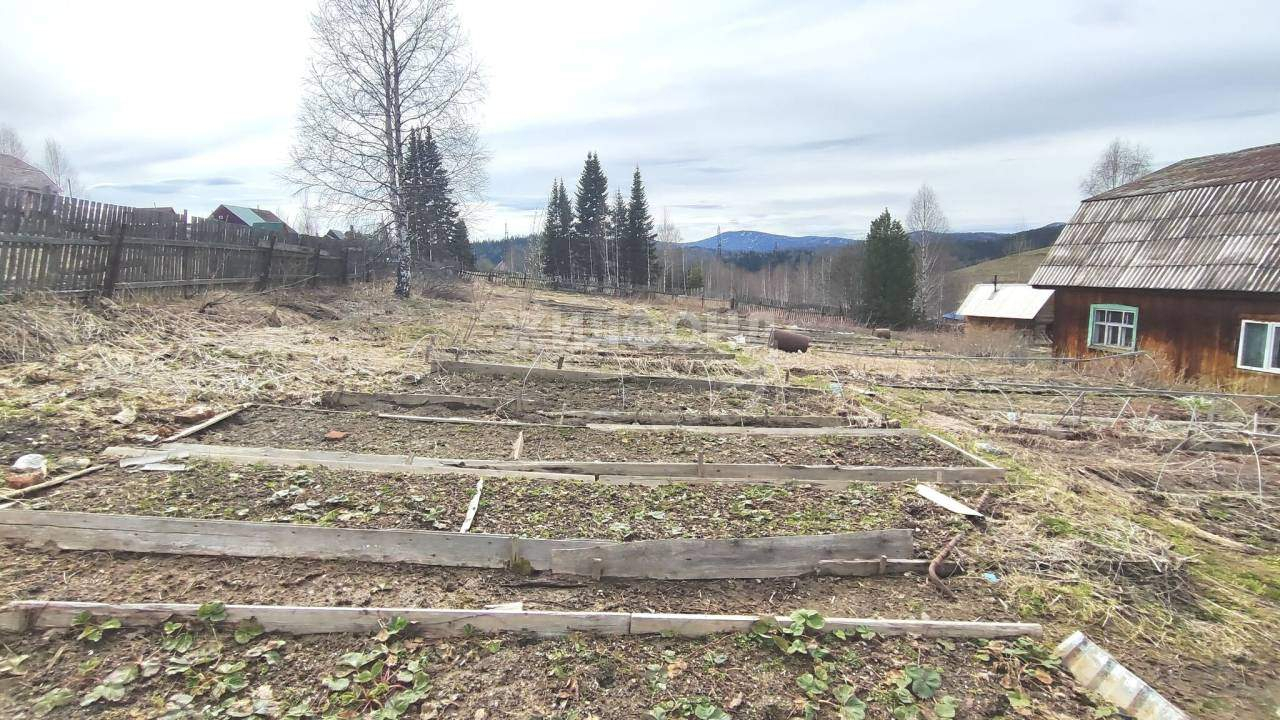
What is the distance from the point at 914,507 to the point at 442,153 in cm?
1759

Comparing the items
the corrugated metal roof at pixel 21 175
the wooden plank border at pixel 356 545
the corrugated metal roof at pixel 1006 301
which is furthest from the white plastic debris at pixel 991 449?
the corrugated metal roof at pixel 21 175

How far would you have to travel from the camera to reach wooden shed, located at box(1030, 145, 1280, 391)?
38.0 ft

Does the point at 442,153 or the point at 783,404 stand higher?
the point at 442,153

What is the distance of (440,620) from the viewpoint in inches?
110

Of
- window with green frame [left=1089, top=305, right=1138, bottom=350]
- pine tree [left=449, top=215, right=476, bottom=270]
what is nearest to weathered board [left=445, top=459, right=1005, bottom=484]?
window with green frame [left=1089, top=305, right=1138, bottom=350]

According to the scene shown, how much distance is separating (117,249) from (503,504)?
360 inches

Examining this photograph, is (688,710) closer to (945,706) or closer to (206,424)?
(945,706)

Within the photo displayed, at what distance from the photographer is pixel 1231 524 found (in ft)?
15.6

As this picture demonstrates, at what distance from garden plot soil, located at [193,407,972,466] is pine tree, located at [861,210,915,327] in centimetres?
3242

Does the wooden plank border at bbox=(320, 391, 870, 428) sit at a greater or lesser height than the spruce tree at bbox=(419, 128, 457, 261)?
lesser

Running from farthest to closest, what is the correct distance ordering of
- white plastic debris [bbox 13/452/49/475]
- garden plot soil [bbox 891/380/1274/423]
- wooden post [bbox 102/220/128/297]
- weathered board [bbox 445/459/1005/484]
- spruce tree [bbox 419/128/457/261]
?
spruce tree [bbox 419/128/457/261] < wooden post [bbox 102/220/128/297] < garden plot soil [bbox 891/380/1274/423] < weathered board [bbox 445/459/1005/484] < white plastic debris [bbox 13/452/49/475]

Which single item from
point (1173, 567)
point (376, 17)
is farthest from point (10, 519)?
point (376, 17)

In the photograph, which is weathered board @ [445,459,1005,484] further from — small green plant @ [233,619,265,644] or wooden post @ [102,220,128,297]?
wooden post @ [102,220,128,297]

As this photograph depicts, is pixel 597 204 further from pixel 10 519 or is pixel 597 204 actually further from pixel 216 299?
pixel 10 519
